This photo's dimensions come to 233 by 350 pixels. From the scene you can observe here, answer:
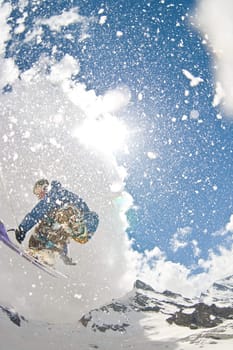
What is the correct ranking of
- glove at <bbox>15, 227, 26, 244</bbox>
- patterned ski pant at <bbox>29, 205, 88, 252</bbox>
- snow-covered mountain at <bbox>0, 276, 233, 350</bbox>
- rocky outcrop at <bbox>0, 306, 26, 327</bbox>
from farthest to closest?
rocky outcrop at <bbox>0, 306, 26, 327</bbox> < snow-covered mountain at <bbox>0, 276, 233, 350</bbox> < patterned ski pant at <bbox>29, 205, 88, 252</bbox> < glove at <bbox>15, 227, 26, 244</bbox>

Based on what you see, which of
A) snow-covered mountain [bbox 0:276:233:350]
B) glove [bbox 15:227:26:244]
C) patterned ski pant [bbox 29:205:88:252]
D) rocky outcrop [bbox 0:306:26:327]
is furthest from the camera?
rocky outcrop [bbox 0:306:26:327]

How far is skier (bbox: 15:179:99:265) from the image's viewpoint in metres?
9.18

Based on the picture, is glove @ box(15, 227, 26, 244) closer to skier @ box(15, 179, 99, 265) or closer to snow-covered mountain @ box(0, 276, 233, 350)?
skier @ box(15, 179, 99, 265)

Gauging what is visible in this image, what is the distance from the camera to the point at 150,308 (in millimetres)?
110938

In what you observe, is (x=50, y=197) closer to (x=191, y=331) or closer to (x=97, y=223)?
(x=97, y=223)

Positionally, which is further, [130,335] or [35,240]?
[130,335]

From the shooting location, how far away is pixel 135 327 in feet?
320

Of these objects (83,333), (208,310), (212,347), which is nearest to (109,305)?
(83,333)

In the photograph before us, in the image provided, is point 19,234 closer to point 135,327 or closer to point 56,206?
point 56,206

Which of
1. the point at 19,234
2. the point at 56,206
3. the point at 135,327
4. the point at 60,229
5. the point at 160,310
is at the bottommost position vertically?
the point at 19,234

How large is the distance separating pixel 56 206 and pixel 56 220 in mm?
400

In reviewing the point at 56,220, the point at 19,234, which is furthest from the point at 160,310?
the point at 19,234

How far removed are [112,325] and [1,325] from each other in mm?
30061

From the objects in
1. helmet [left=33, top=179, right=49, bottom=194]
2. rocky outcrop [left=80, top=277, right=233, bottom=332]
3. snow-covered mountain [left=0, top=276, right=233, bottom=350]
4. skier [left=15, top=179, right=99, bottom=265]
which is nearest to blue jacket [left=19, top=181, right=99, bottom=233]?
skier [left=15, top=179, right=99, bottom=265]
